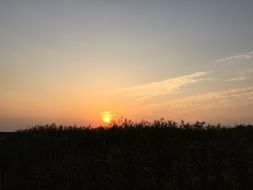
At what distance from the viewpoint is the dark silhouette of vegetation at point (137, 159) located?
572 inches

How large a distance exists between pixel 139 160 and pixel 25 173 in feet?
15.4

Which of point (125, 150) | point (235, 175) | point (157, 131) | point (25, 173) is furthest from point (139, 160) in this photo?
point (25, 173)

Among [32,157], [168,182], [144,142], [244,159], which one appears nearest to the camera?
[168,182]

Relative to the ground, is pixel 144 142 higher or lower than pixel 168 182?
higher

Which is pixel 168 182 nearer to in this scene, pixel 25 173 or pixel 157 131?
pixel 157 131

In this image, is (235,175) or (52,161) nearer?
(235,175)

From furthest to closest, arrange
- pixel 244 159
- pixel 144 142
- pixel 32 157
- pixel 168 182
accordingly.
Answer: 1. pixel 32 157
2. pixel 144 142
3. pixel 244 159
4. pixel 168 182

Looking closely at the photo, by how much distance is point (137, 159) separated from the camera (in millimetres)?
15500

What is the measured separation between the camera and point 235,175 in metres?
14.4

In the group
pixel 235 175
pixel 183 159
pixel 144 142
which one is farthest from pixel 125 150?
pixel 235 175

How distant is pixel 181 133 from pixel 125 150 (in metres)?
2.33

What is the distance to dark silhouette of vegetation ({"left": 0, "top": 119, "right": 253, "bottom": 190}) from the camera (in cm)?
1452

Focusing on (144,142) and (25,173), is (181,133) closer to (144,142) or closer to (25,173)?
(144,142)

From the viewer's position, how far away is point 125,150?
53.1ft
